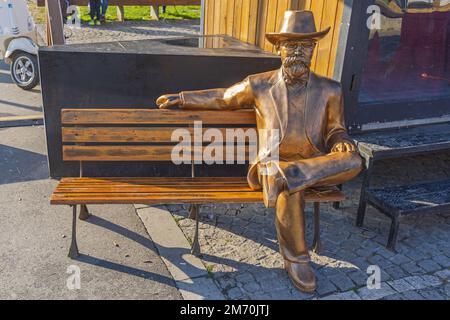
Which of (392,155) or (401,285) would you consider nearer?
(401,285)

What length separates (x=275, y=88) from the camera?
141 inches

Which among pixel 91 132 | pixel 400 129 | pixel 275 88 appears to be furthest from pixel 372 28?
pixel 91 132

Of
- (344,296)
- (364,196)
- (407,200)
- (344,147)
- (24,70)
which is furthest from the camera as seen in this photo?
(24,70)

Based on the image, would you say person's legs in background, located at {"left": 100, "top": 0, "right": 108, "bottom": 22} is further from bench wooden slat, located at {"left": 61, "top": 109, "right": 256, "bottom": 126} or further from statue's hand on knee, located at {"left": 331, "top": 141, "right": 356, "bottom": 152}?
statue's hand on knee, located at {"left": 331, "top": 141, "right": 356, "bottom": 152}

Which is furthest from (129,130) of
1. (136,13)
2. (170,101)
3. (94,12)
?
(136,13)

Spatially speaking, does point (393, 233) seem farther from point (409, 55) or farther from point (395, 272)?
point (409, 55)

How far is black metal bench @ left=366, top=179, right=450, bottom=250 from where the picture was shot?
383 cm

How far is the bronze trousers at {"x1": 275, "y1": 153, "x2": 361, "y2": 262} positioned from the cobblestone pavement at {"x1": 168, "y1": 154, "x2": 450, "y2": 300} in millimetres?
258

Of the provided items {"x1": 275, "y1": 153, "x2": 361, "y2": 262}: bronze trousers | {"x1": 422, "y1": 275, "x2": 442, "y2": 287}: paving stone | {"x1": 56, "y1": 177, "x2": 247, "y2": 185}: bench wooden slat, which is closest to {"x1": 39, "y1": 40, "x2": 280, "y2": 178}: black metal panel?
{"x1": 56, "y1": 177, "x2": 247, "y2": 185}: bench wooden slat

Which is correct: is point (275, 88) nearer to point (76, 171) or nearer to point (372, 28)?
point (372, 28)

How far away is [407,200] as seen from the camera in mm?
3965

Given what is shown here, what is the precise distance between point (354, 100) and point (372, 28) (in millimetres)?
671

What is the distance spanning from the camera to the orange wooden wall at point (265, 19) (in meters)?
4.39

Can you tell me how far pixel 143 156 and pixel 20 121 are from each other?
3.16m
